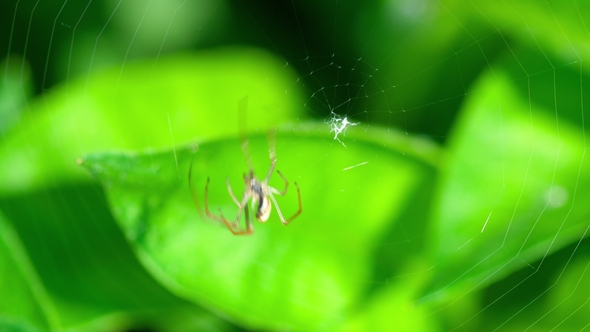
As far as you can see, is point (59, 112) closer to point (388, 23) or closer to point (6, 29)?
point (6, 29)

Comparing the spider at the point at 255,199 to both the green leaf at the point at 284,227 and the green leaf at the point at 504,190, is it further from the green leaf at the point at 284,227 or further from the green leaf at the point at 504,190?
the green leaf at the point at 504,190

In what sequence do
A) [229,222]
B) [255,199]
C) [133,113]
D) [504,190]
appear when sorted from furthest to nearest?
1. [255,199]
2. [133,113]
3. [229,222]
4. [504,190]

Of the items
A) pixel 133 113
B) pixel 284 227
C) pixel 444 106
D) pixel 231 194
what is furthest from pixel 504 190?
pixel 133 113

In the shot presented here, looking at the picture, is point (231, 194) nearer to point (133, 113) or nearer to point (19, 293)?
point (133, 113)

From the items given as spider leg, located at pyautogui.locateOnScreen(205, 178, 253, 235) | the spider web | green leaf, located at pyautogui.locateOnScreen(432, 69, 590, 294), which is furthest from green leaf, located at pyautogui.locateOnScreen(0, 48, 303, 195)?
green leaf, located at pyautogui.locateOnScreen(432, 69, 590, 294)

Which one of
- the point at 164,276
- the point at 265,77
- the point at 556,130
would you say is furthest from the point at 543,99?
the point at 164,276

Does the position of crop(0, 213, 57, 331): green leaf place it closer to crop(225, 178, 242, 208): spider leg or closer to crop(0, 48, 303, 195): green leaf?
crop(0, 48, 303, 195): green leaf
